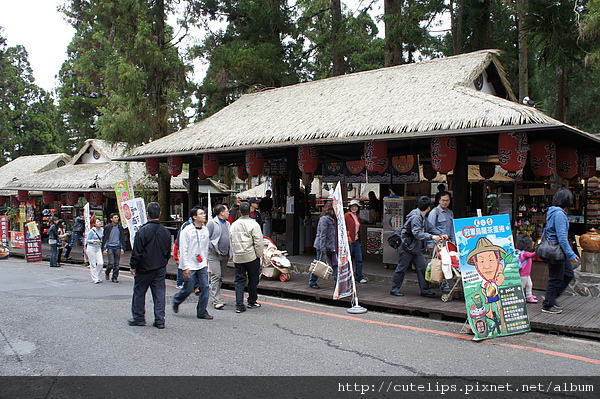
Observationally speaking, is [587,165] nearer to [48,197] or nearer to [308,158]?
[308,158]

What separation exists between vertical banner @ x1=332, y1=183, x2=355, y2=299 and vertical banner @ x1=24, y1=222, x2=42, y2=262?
44.3 ft

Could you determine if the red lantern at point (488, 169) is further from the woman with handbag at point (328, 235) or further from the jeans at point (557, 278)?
the jeans at point (557, 278)

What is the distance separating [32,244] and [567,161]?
672 inches

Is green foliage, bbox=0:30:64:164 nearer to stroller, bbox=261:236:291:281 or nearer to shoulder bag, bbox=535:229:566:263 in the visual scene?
stroller, bbox=261:236:291:281

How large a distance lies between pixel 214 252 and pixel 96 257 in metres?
5.05

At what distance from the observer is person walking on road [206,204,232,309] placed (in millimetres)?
7977

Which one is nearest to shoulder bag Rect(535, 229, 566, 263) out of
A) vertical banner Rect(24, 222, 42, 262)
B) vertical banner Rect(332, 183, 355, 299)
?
vertical banner Rect(332, 183, 355, 299)

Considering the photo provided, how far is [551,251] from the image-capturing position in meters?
6.45

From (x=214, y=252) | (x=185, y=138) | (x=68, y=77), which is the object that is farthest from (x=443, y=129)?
(x=68, y=77)

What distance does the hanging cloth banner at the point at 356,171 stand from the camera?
1227 cm

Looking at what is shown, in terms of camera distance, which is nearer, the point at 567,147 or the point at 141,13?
the point at 567,147

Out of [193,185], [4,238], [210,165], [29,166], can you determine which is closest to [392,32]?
[210,165]

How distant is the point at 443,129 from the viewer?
28.3 feet
